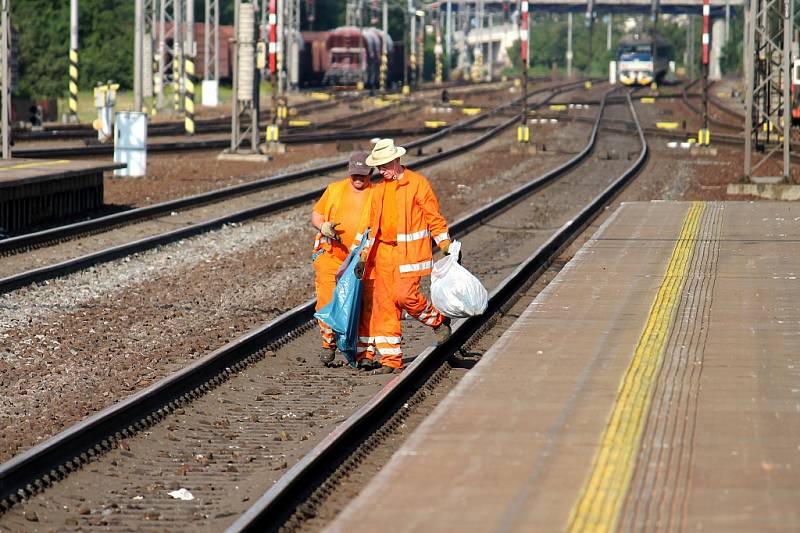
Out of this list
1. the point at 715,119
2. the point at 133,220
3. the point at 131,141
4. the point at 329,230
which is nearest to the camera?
the point at 329,230

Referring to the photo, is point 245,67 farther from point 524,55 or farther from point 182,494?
point 182,494

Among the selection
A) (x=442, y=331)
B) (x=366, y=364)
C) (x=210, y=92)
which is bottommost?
(x=366, y=364)

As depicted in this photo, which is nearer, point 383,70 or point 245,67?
point 245,67

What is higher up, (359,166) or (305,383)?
(359,166)

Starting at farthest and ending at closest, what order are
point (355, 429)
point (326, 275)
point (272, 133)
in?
point (272, 133) < point (326, 275) < point (355, 429)

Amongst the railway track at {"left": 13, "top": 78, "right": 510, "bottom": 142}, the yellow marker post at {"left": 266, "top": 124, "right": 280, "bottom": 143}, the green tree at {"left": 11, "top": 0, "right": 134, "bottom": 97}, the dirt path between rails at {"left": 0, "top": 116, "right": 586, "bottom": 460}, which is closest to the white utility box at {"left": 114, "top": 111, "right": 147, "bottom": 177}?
the railway track at {"left": 13, "top": 78, "right": 510, "bottom": 142}

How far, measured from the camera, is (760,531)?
5316 millimetres

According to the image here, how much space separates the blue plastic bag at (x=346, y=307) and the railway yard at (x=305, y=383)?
0.28 metres

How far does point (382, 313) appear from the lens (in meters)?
10.1

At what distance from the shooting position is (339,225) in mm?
10188

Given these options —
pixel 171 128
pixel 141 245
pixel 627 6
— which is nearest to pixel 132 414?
pixel 141 245

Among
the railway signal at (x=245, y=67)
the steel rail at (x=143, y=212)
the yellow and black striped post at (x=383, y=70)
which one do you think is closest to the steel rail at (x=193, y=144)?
the railway signal at (x=245, y=67)

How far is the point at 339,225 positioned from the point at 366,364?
102cm

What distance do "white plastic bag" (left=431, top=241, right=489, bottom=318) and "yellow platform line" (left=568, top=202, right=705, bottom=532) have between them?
120 cm
